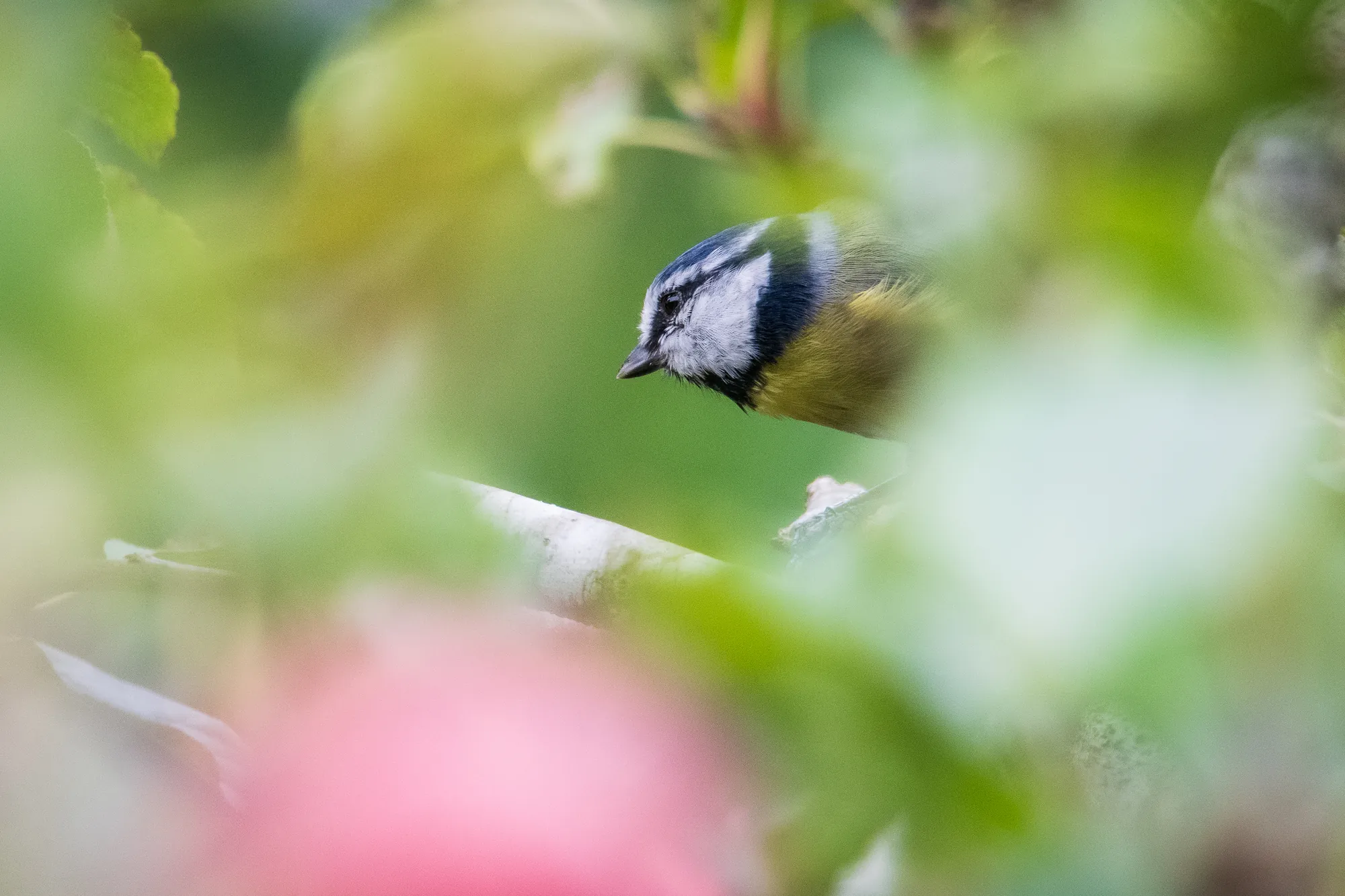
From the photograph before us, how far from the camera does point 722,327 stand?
59cm

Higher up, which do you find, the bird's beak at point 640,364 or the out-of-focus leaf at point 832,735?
the bird's beak at point 640,364

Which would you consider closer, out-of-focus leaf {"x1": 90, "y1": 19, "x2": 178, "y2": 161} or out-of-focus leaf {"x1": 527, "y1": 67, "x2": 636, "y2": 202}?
out-of-focus leaf {"x1": 90, "y1": 19, "x2": 178, "y2": 161}

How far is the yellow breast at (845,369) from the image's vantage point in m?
0.51

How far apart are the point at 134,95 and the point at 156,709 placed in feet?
0.47

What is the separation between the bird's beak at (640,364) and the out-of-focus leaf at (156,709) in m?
0.27

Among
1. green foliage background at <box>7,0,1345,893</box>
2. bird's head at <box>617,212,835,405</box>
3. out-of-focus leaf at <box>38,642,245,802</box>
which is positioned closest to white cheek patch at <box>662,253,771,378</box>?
bird's head at <box>617,212,835,405</box>

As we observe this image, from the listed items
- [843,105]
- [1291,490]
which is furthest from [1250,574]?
[843,105]

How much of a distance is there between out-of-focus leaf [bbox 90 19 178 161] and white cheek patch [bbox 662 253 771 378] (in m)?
0.34

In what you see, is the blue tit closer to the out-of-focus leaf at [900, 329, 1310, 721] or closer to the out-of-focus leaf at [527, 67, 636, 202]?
the out-of-focus leaf at [527, 67, 636, 202]

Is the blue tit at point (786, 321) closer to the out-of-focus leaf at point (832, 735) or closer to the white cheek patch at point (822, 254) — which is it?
the white cheek patch at point (822, 254)

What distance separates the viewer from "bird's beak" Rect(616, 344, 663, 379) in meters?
0.46

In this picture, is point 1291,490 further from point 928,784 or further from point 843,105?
point 843,105

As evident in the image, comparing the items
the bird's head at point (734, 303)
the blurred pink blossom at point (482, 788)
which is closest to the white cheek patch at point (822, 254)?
the bird's head at point (734, 303)

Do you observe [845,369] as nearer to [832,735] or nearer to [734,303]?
[734,303]
